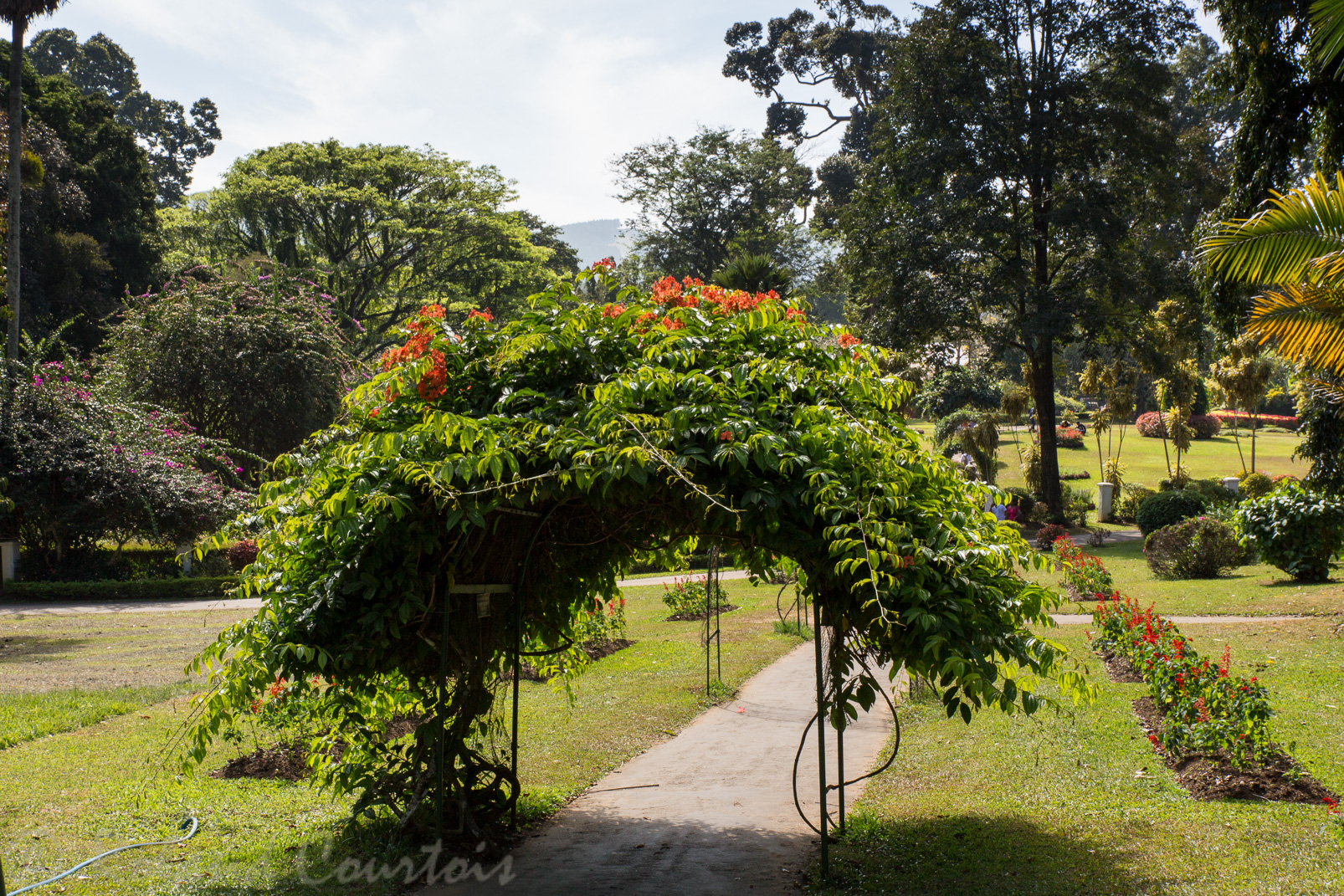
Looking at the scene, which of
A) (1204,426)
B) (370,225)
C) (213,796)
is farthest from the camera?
(1204,426)

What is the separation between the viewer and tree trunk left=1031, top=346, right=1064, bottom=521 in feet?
90.0

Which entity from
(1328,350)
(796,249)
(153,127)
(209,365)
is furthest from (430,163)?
(1328,350)

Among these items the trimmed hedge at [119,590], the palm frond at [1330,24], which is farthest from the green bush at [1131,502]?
the trimmed hedge at [119,590]

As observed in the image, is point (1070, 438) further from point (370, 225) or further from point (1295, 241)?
point (1295, 241)

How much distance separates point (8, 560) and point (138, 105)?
49.6 meters

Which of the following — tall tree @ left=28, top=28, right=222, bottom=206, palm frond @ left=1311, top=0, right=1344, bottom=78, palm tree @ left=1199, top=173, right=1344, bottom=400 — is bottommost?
palm tree @ left=1199, top=173, right=1344, bottom=400

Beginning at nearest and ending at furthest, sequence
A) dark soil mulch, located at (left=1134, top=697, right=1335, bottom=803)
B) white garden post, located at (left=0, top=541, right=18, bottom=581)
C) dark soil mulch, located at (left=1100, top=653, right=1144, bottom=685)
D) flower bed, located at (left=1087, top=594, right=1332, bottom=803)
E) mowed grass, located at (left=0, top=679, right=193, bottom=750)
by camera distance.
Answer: dark soil mulch, located at (left=1134, top=697, right=1335, bottom=803) → flower bed, located at (left=1087, top=594, right=1332, bottom=803) → mowed grass, located at (left=0, top=679, right=193, bottom=750) → dark soil mulch, located at (left=1100, top=653, right=1144, bottom=685) → white garden post, located at (left=0, top=541, right=18, bottom=581)

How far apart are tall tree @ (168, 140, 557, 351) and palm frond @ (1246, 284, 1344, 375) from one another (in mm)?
33186

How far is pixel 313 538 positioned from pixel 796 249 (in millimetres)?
49688

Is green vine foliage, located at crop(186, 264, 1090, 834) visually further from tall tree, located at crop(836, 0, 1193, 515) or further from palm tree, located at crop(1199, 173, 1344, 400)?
tall tree, located at crop(836, 0, 1193, 515)

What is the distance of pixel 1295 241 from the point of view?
25.2ft

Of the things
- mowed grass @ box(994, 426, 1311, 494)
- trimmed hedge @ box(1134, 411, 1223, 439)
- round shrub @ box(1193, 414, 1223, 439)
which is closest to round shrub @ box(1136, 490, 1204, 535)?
mowed grass @ box(994, 426, 1311, 494)

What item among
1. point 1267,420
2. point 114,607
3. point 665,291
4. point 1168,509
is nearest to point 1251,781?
point 665,291

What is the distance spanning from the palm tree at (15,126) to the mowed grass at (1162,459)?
33.5 metres
